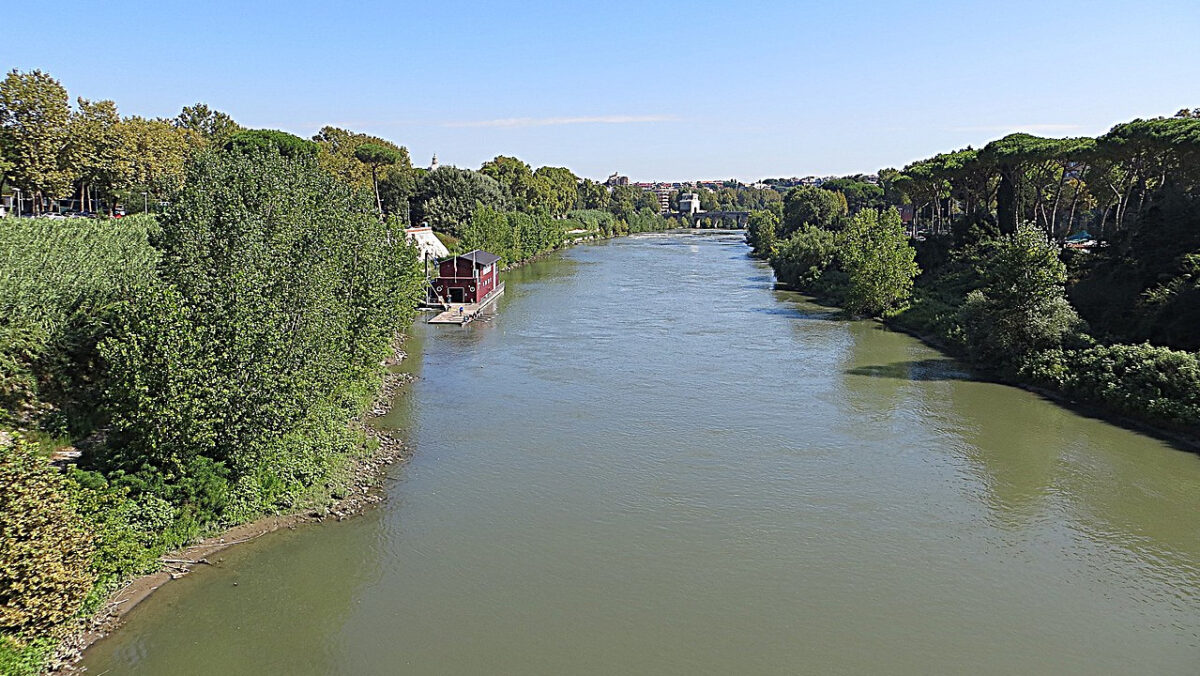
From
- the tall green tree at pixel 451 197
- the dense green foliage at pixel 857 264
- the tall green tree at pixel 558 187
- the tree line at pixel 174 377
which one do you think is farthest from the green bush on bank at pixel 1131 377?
the tall green tree at pixel 558 187

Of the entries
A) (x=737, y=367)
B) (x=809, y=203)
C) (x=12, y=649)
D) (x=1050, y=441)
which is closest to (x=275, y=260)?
(x=12, y=649)

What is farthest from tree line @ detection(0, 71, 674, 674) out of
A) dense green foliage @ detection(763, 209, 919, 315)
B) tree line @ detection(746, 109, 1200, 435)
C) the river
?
dense green foliage @ detection(763, 209, 919, 315)

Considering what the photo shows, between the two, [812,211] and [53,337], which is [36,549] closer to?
[53,337]

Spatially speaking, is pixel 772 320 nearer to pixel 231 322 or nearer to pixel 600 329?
pixel 600 329

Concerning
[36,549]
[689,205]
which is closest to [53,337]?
[36,549]

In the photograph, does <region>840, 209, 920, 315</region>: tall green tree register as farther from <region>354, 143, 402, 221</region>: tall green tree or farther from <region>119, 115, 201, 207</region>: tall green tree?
<region>354, 143, 402, 221</region>: tall green tree

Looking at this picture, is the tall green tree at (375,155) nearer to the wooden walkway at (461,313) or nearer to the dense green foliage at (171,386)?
the wooden walkway at (461,313)
